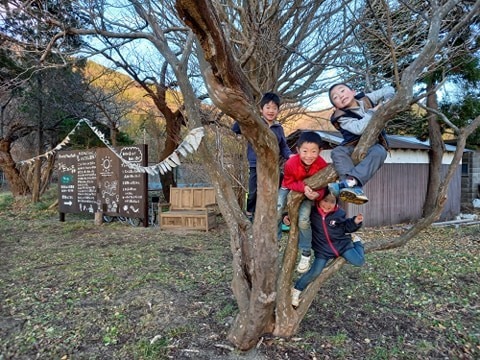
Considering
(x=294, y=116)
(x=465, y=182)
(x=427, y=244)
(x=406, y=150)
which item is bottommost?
(x=427, y=244)

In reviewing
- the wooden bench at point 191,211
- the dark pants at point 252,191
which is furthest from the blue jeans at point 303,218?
the wooden bench at point 191,211

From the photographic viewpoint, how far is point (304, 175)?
2127 millimetres

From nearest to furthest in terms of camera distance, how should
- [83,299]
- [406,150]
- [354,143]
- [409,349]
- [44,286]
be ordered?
[354,143], [409,349], [83,299], [44,286], [406,150]

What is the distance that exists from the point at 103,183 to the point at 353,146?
7125 mm

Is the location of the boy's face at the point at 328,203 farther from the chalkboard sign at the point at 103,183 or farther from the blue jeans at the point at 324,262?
the chalkboard sign at the point at 103,183

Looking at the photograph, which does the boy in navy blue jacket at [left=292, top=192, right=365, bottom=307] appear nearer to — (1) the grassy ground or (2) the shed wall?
(1) the grassy ground

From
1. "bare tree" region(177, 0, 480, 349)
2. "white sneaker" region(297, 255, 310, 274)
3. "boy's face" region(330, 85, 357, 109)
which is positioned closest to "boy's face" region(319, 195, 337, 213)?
"bare tree" region(177, 0, 480, 349)

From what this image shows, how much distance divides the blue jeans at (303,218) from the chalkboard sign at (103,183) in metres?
5.45

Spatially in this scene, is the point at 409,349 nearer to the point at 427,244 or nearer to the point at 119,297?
the point at 119,297

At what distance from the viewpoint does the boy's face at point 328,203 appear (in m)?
2.24

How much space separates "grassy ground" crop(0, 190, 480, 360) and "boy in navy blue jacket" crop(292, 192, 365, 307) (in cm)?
71

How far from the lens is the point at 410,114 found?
990 centimetres

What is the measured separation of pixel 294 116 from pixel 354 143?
6589 mm

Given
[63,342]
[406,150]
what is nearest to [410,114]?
[406,150]
